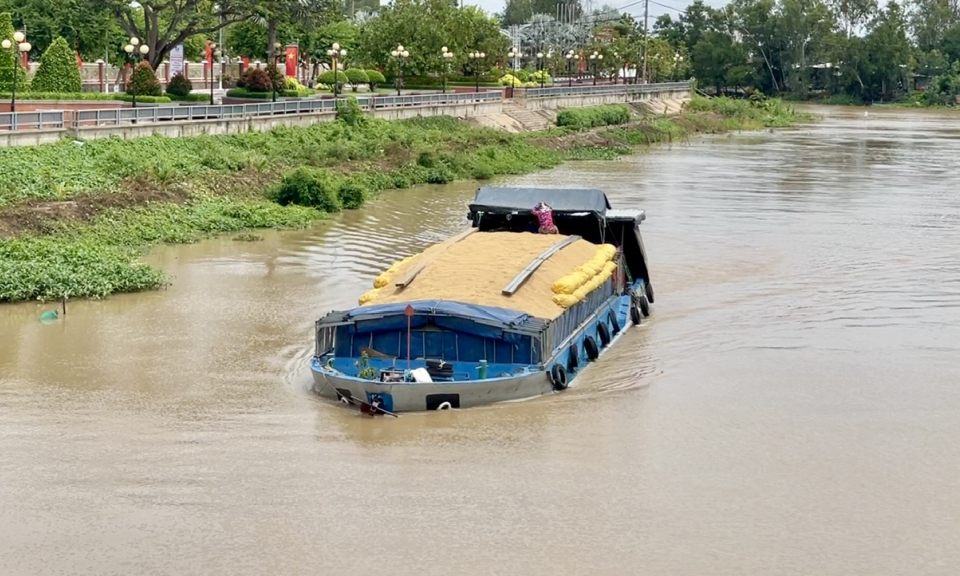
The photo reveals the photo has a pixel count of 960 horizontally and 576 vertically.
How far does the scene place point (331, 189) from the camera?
→ 140 ft

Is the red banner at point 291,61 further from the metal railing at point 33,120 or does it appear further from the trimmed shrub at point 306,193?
the metal railing at point 33,120

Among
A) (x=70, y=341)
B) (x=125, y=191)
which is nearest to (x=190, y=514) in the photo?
(x=70, y=341)

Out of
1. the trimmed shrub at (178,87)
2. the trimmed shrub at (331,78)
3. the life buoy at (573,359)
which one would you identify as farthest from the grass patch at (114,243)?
the trimmed shrub at (331,78)

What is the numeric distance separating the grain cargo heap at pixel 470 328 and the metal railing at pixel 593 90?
55.8m

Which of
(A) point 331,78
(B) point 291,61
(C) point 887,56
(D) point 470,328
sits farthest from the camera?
(C) point 887,56

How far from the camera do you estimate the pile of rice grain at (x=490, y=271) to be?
2167 cm

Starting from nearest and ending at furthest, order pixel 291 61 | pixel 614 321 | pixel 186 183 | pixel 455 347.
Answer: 1. pixel 455 347
2. pixel 614 321
3. pixel 186 183
4. pixel 291 61

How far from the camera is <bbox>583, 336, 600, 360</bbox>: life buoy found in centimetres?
2416

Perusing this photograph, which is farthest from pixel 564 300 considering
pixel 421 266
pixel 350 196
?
pixel 350 196

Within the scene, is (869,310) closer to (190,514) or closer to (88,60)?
(190,514)

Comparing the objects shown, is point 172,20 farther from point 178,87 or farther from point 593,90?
point 593,90

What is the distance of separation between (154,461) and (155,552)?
2932mm

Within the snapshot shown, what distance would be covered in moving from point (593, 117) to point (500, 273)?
2292 inches

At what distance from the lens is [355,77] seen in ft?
262
